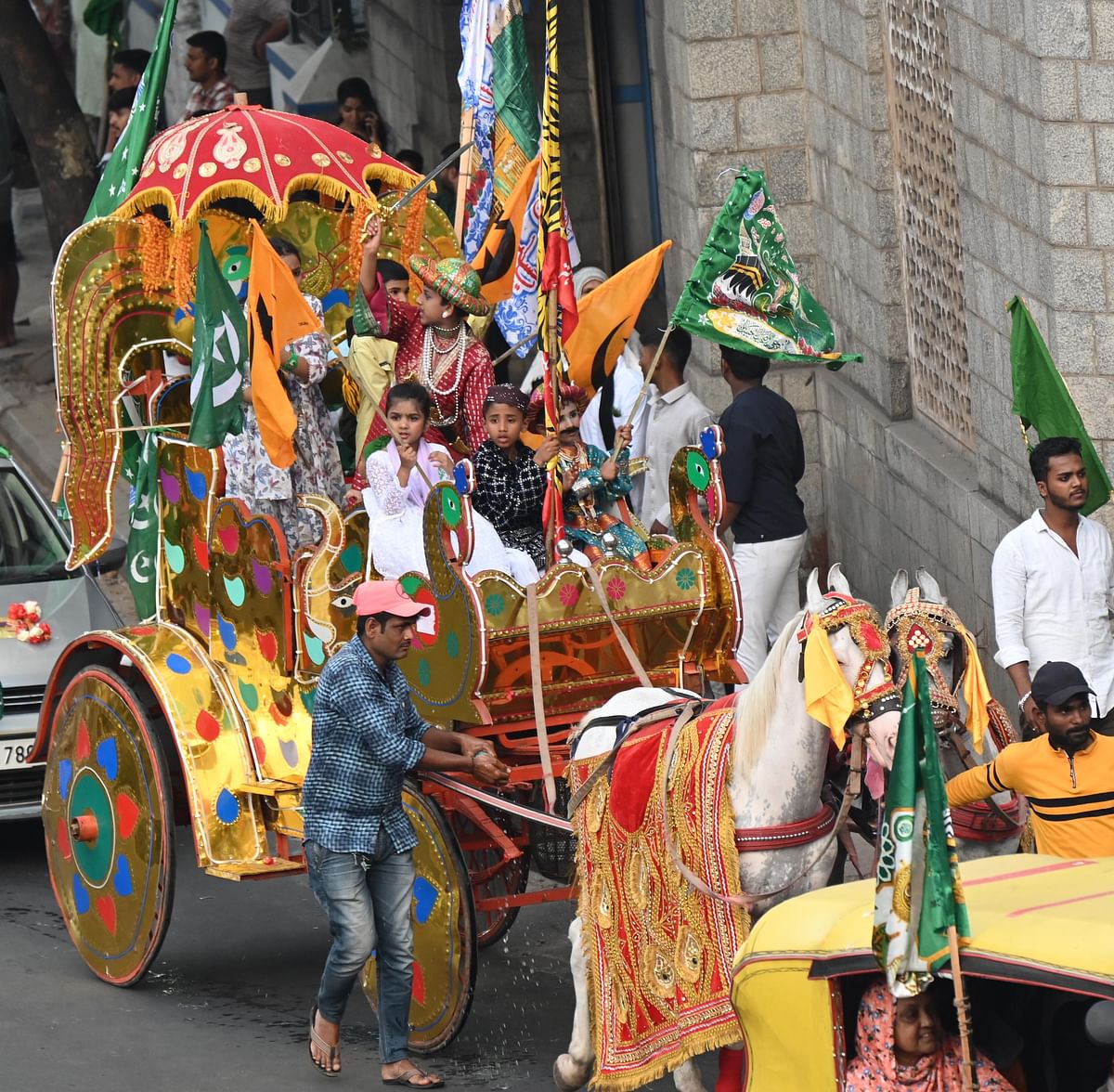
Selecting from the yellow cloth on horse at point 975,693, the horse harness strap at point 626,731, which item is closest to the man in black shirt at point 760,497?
the horse harness strap at point 626,731

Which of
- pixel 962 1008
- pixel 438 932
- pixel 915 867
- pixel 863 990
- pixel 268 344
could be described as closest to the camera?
pixel 962 1008

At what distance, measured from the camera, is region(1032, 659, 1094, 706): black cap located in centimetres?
675

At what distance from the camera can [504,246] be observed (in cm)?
1010

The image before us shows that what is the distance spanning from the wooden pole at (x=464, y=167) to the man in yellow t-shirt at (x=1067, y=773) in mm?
4218

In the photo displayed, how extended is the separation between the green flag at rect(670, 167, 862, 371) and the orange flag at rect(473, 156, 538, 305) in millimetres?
1331

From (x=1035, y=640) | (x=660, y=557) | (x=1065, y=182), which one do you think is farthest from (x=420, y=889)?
(x=1065, y=182)

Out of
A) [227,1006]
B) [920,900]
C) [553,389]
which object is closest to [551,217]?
[553,389]

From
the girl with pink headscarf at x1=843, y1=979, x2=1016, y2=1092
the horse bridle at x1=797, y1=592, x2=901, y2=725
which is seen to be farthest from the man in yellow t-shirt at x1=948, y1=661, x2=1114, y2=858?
the girl with pink headscarf at x1=843, y1=979, x2=1016, y2=1092

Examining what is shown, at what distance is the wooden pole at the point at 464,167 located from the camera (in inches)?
405

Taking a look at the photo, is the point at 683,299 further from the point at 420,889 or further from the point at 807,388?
the point at 807,388

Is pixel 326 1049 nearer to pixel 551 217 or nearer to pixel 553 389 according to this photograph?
pixel 553 389

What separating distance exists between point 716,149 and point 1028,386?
17.7 feet

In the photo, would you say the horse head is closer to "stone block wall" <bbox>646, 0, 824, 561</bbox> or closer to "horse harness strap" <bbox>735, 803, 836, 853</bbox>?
"horse harness strap" <bbox>735, 803, 836, 853</bbox>

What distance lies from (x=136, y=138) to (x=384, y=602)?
10.6 ft
